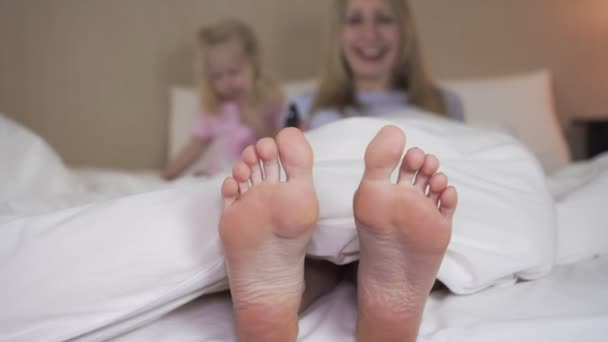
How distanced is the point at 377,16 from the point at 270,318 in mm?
1239

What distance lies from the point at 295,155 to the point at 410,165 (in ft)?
0.37

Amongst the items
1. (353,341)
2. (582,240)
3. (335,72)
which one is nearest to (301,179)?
(353,341)

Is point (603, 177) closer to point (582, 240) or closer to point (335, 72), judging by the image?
point (582, 240)

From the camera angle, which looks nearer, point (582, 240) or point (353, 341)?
point (353, 341)

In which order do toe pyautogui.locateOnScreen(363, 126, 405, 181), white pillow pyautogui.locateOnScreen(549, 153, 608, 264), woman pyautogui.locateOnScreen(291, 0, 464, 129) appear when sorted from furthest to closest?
woman pyautogui.locateOnScreen(291, 0, 464, 129) < white pillow pyautogui.locateOnScreen(549, 153, 608, 264) < toe pyautogui.locateOnScreen(363, 126, 405, 181)

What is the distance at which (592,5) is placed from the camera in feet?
6.68

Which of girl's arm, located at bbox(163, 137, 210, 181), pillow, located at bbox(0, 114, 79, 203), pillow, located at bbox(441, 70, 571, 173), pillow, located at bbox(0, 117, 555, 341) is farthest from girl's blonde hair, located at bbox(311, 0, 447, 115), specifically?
pillow, located at bbox(0, 117, 555, 341)

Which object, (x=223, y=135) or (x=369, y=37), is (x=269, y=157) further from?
(x=223, y=135)

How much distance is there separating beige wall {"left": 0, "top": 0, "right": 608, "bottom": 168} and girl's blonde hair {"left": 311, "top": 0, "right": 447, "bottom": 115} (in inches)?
23.8

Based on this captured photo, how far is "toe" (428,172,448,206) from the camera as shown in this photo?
490mm

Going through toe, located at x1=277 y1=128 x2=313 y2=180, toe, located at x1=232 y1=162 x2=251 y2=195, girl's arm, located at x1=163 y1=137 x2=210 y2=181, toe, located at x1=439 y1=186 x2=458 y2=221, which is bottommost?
girl's arm, located at x1=163 y1=137 x2=210 y2=181

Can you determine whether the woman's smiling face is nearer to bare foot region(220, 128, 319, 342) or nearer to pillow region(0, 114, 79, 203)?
pillow region(0, 114, 79, 203)

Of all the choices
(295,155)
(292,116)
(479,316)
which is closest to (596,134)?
(292,116)

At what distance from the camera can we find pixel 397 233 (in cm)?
47
